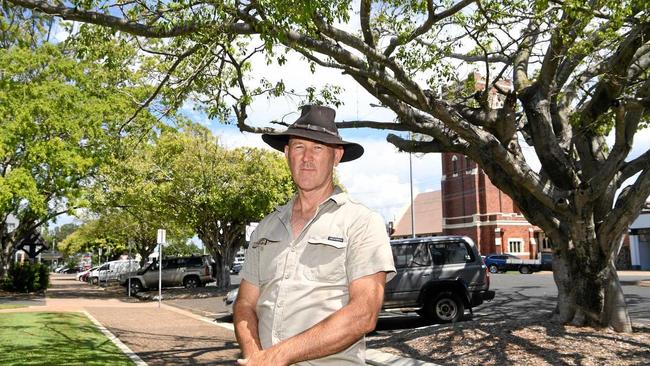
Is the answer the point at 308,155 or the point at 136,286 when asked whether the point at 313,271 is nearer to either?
the point at 308,155

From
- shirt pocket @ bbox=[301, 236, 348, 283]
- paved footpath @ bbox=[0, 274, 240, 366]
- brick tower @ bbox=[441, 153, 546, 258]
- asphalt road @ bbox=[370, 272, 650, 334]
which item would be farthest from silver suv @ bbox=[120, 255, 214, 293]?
brick tower @ bbox=[441, 153, 546, 258]

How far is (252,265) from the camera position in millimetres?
2807

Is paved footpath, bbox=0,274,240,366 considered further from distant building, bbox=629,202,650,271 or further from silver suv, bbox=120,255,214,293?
distant building, bbox=629,202,650,271

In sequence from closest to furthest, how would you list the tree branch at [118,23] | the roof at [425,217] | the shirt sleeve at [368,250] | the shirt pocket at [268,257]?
the shirt sleeve at [368,250], the shirt pocket at [268,257], the tree branch at [118,23], the roof at [425,217]

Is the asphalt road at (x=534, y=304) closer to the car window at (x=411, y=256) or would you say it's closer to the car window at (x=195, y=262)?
the car window at (x=411, y=256)

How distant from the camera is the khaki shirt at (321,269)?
2443 mm

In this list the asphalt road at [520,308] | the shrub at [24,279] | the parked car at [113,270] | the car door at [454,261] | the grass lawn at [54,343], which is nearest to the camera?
the grass lawn at [54,343]

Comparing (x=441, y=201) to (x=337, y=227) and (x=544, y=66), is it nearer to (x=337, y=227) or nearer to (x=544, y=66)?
(x=544, y=66)

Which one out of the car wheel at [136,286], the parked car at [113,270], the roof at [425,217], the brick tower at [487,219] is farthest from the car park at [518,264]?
the parked car at [113,270]

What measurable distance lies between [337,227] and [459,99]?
1044 cm

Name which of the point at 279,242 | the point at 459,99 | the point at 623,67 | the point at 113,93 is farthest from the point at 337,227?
the point at 113,93

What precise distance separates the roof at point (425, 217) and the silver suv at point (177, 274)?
34.4 m

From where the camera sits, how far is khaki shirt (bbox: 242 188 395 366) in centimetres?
244

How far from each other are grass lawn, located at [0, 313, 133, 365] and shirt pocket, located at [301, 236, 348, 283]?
7.31m
